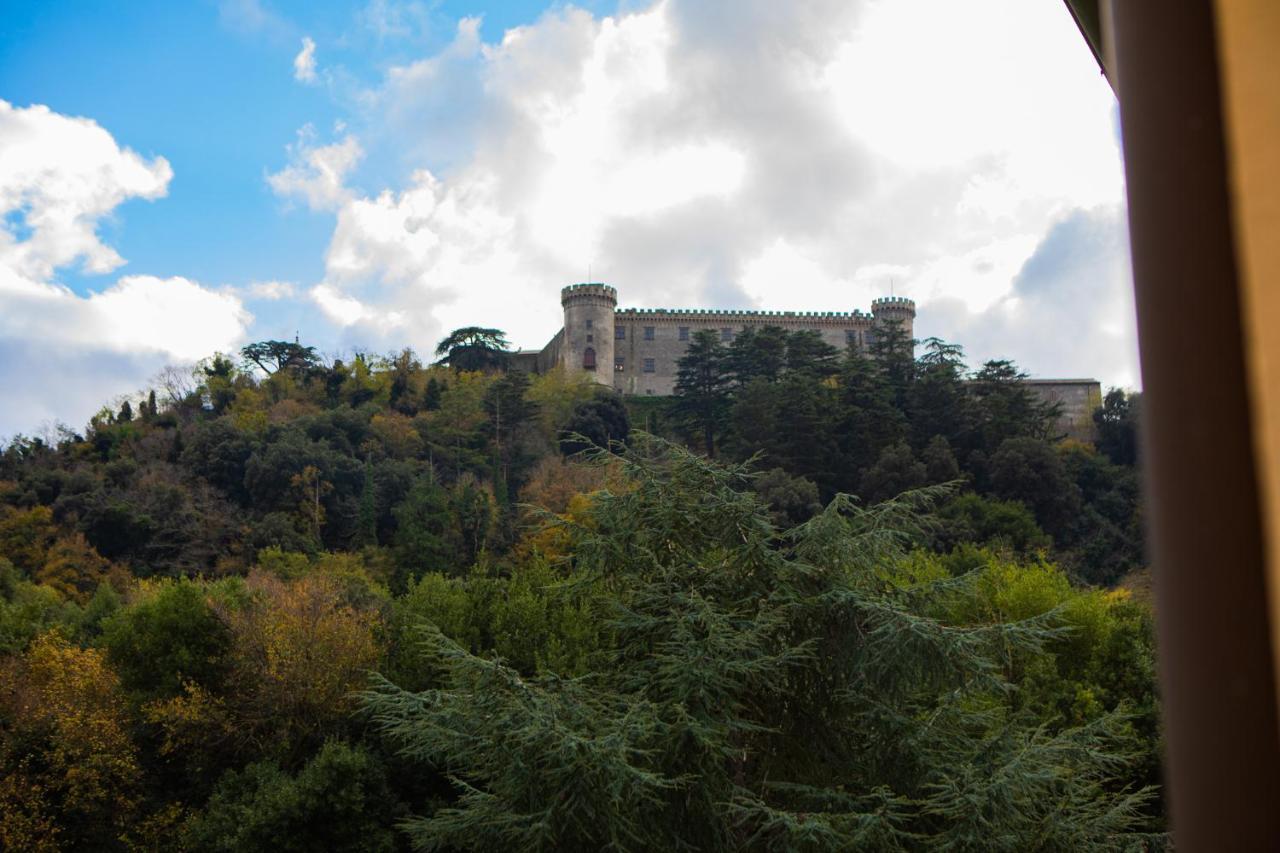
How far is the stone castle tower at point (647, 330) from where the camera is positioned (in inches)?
2813

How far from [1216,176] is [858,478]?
42166 millimetres

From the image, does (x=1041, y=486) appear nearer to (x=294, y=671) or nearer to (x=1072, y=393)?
(x=294, y=671)

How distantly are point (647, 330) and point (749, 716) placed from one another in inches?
2485

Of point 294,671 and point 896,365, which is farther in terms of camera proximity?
point 896,365

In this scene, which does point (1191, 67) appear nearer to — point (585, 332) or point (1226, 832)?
point (1226, 832)

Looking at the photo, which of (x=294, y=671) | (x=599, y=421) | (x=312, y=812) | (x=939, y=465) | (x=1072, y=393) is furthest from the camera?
(x=1072, y=393)

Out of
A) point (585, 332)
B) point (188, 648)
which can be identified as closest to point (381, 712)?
point (188, 648)

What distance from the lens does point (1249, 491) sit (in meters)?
0.78

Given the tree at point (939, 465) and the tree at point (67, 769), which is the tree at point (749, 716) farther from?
the tree at point (939, 465)

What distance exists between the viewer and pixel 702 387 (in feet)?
190

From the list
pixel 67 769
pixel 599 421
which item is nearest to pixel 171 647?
pixel 67 769

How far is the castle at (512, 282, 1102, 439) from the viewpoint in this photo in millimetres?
71375

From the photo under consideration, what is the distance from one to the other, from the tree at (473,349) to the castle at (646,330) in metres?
3.09

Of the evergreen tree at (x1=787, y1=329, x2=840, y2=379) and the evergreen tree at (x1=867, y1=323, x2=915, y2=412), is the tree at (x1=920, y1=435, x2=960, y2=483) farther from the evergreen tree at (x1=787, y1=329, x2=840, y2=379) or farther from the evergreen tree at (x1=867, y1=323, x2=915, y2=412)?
the evergreen tree at (x1=787, y1=329, x2=840, y2=379)
